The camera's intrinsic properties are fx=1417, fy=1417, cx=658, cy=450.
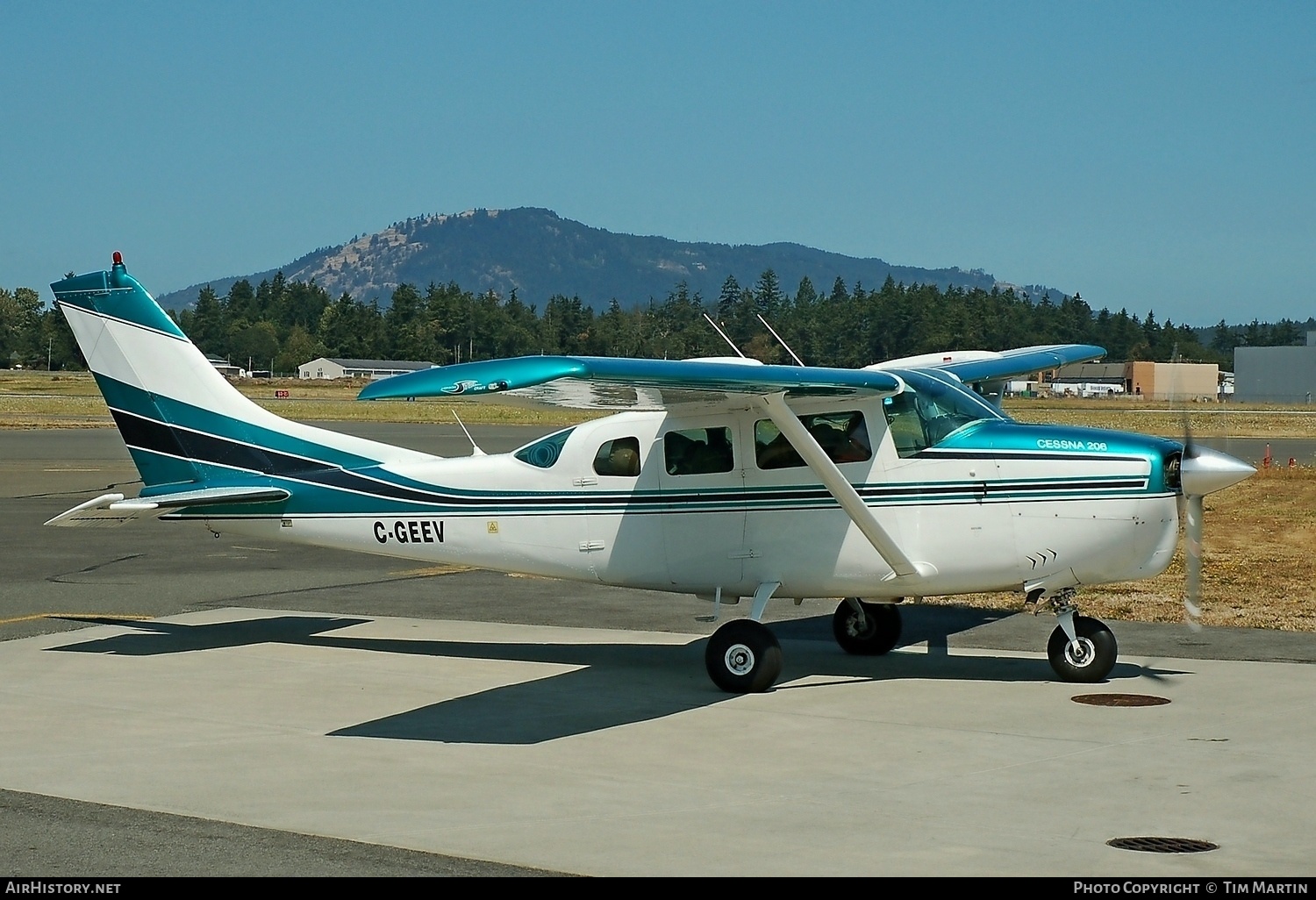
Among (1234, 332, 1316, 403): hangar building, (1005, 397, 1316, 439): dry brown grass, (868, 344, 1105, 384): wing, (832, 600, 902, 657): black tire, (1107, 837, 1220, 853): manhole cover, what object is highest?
(1234, 332, 1316, 403): hangar building

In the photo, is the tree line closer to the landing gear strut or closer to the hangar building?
the hangar building

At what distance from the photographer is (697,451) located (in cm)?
1150

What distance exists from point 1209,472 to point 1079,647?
1.70m

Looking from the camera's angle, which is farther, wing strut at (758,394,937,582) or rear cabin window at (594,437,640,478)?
rear cabin window at (594,437,640,478)

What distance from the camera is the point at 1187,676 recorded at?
11.2 m

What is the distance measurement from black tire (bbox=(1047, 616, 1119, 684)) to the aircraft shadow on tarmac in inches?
11.5

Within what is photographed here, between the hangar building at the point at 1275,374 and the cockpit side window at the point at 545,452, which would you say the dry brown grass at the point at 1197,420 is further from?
the cockpit side window at the point at 545,452

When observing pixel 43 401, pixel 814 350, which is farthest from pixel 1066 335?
pixel 43 401

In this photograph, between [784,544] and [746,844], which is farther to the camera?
[784,544]

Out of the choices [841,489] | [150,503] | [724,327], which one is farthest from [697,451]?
[724,327]

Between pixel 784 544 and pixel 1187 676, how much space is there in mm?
3362

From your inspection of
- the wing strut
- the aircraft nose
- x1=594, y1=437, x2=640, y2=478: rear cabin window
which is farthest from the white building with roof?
the aircraft nose

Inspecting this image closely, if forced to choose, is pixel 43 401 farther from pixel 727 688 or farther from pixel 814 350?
pixel 727 688

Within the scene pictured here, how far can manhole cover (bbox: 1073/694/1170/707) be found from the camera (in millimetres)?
10227
